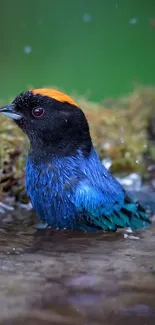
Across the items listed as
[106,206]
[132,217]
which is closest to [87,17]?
[132,217]

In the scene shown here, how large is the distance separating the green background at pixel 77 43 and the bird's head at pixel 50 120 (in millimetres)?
4123

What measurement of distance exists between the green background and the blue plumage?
13.8 ft

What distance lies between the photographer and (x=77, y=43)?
8727 mm

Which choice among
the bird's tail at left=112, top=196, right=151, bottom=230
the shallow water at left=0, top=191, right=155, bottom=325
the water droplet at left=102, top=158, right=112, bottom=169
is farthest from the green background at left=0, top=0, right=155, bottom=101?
the shallow water at left=0, top=191, right=155, bottom=325

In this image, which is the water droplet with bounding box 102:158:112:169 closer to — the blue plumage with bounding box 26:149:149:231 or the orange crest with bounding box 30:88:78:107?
the blue plumage with bounding box 26:149:149:231

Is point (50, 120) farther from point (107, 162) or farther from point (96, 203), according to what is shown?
point (107, 162)

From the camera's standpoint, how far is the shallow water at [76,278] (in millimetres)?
2242

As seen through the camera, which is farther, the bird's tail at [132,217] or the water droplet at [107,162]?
the water droplet at [107,162]

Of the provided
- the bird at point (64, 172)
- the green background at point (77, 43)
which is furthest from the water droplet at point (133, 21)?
the bird at point (64, 172)

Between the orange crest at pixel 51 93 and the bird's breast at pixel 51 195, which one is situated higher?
the orange crest at pixel 51 93

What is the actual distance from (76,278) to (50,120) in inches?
58.8

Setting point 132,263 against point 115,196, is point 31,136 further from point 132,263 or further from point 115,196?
point 132,263

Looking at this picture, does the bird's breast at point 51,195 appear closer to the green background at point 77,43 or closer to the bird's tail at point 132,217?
the bird's tail at point 132,217

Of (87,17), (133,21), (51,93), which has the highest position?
(87,17)
